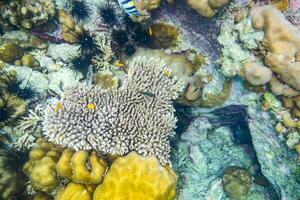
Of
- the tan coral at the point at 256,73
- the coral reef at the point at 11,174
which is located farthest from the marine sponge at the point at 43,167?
the tan coral at the point at 256,73

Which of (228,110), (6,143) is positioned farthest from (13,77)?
(228,110)

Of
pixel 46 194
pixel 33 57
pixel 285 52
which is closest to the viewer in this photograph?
pixel 285 52

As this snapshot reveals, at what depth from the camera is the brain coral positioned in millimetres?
4988

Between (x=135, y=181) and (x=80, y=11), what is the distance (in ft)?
10.9

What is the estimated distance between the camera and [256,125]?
6266 mm

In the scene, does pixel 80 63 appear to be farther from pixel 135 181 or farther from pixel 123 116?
pixel 135 181

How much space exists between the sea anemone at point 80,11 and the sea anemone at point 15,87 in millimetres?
1589

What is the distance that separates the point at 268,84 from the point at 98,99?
3.04 meters

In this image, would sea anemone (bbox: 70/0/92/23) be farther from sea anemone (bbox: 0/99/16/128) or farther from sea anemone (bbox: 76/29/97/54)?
sea anemone (bbox: 0/99/16/128)

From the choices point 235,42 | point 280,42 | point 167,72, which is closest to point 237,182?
point 167,72

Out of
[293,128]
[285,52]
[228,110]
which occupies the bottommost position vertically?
[228,110]

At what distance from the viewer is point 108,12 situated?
5688 millimetres

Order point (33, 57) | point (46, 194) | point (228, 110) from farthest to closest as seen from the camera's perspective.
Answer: point (228, 110) < point (33, 57) < point (46, 194)

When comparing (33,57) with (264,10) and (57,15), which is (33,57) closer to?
(57,15)
